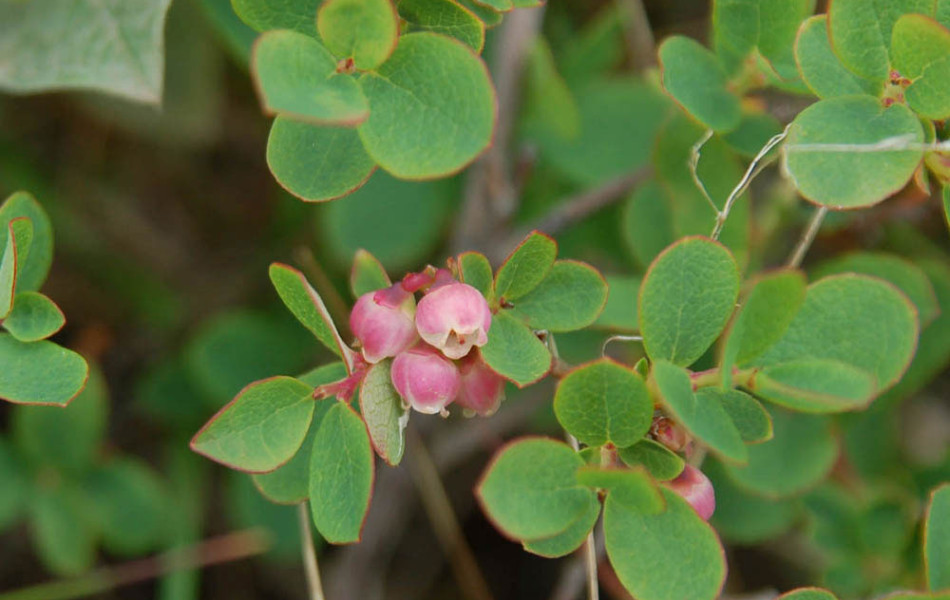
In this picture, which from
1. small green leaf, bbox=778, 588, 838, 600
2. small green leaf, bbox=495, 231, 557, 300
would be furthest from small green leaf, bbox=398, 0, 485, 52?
small green leaf, bbox=778, 588, 838, 600

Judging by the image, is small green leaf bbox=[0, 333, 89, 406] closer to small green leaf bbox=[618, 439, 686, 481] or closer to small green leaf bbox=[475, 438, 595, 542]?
small green leaf bbox=[475, 438, 595, 542]

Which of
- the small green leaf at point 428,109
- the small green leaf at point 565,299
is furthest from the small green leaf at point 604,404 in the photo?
the small green leaf at point 428,109

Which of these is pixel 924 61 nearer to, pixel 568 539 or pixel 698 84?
pixel 698 84

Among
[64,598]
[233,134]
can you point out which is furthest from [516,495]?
[233,134]

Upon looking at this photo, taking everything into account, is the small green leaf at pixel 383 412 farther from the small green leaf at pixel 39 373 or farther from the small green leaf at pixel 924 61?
the small green leaf at pixel 924 61

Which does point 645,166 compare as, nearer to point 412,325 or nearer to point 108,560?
point 412,325

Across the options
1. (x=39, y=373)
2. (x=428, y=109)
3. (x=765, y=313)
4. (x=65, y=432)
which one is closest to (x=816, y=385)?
(x=765, y=313)
